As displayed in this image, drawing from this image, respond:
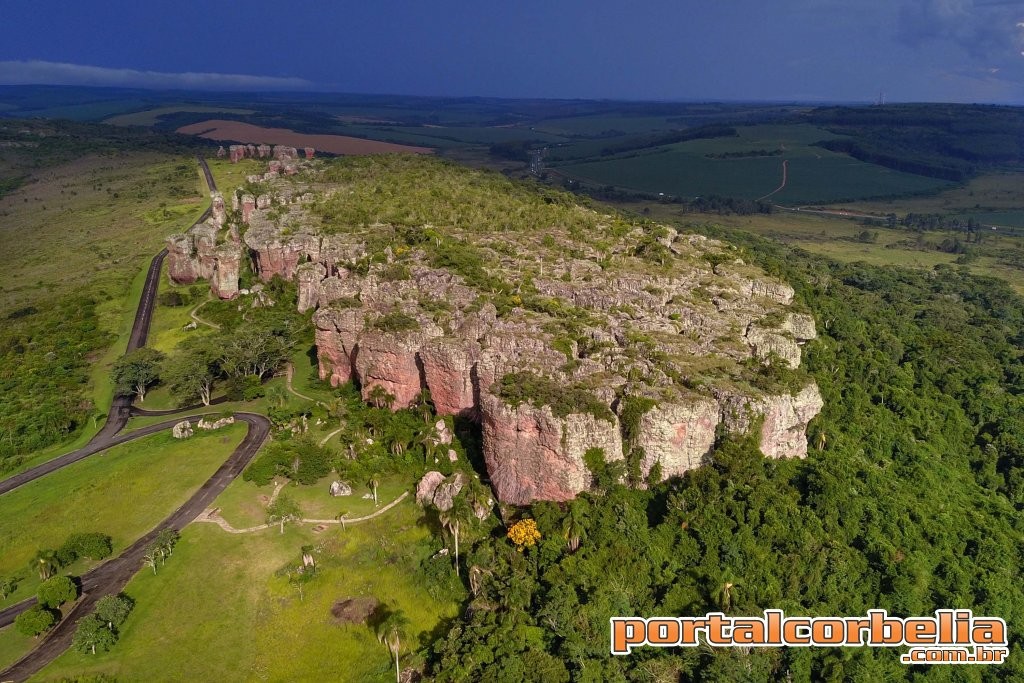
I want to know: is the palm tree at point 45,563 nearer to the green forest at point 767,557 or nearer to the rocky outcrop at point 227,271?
the green forest at point 767,557

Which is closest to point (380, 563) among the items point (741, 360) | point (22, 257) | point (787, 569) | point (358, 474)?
point (358, 474)

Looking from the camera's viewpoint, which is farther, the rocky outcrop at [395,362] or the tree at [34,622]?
the rocky outcrop at [395,362]

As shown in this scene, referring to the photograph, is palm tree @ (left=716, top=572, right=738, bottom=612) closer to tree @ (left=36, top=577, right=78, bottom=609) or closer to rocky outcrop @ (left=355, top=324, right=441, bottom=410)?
rocky outcrop @ (left=355, top=324, right=441, bottom=410)

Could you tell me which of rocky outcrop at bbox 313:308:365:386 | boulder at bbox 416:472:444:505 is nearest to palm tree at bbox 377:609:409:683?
boulder at bbox 416:472:444:505

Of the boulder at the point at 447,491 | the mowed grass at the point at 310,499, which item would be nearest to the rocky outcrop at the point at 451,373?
the boulder at the point at 447,491

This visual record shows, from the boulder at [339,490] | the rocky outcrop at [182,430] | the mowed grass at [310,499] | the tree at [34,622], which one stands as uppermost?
the rocky outcrop at [182,430]

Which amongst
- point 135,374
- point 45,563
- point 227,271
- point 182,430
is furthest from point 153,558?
point 227,271

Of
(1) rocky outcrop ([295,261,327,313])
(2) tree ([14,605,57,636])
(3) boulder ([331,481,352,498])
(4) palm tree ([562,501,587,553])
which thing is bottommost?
(2) tree ([14,605,57,636])
